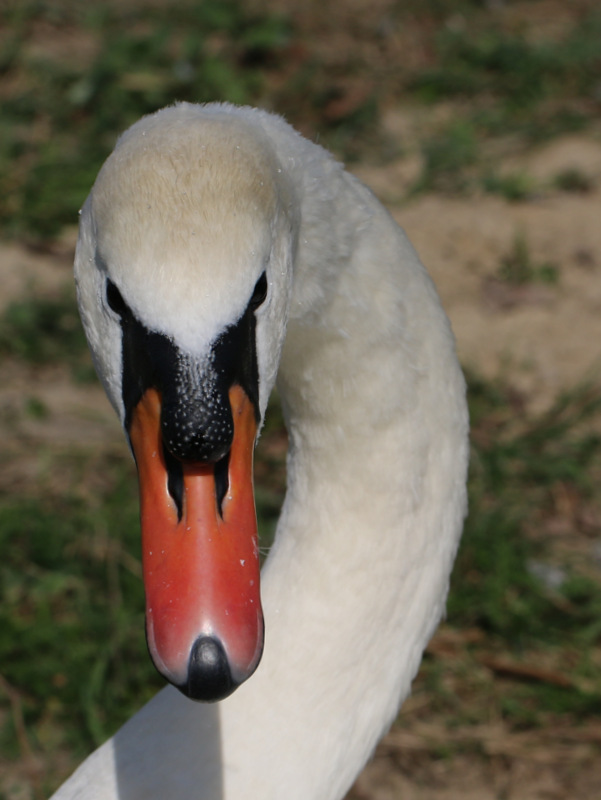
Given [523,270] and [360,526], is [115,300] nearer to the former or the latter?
[360,526]

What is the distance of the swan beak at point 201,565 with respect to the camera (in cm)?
127

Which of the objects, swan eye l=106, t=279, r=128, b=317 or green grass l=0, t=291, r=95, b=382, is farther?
green grass l=0, t=291, r=95, b=382

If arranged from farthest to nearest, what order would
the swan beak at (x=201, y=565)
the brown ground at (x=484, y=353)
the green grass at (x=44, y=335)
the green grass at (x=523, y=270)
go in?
the green grass at (x=523, y=270), the green grass at (x=44, y=335), the brown ground at (x=484, y=353), the swan beak at (x=201, y=565)

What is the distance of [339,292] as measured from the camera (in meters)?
1.66

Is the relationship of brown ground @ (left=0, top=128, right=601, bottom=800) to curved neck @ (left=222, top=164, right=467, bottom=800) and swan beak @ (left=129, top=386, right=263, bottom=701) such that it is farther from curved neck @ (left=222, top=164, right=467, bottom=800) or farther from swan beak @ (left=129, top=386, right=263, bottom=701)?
swan beak @ (left=129, top=386, right=263, bottom=701)

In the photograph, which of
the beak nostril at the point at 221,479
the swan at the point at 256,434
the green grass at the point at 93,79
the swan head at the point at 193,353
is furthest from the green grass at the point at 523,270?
the beak nostril at the point at 221,479

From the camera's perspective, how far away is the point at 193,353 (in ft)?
4.26

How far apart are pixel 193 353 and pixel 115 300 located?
0.14 meters

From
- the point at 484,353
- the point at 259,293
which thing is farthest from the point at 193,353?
the point at 484,353

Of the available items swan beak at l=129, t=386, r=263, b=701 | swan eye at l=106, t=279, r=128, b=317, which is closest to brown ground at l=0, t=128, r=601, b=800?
swan beak at l=129, t=386, r=263, b=701

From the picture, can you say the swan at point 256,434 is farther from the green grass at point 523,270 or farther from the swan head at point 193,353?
the green grass at point 523,270

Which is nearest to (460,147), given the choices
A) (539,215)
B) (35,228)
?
(539,215)

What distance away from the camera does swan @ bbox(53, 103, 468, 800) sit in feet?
4.28

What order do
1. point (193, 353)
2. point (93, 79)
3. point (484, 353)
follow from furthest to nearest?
point (93, 79)
point (484, 353)
point (193, 353)
